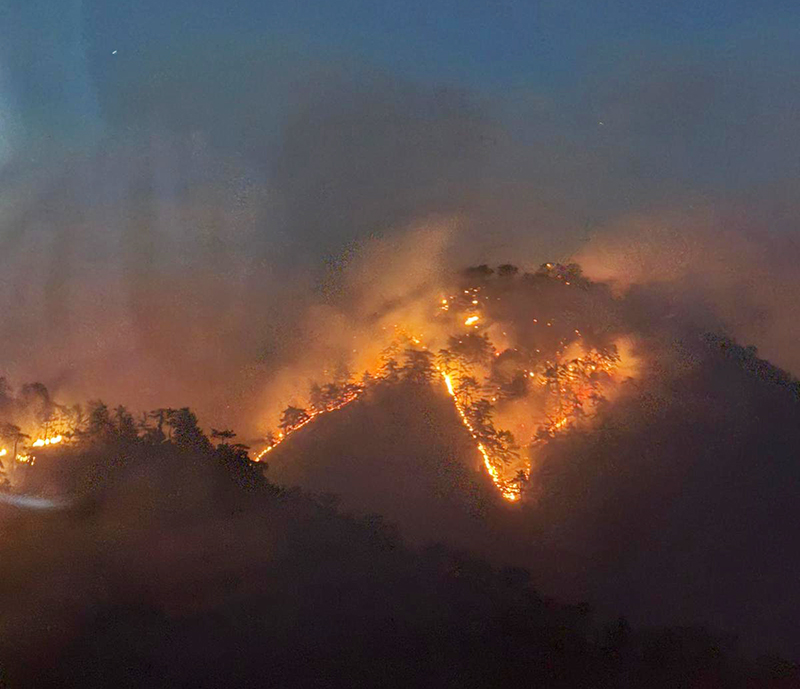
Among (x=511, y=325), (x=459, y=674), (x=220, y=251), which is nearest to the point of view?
(x=459, y=674)

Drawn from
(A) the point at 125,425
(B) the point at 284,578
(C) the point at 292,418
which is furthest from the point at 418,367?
(A) the point at 125,425

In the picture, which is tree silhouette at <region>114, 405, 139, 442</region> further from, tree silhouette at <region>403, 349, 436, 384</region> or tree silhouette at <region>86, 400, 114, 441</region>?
tree silhouette at <region>403, 349, 436, 384</region>

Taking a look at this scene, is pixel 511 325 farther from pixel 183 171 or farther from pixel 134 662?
pixel 134 662

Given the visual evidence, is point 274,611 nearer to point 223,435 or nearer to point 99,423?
point 223,435

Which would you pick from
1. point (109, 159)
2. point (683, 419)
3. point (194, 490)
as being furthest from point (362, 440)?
point (109, 159)

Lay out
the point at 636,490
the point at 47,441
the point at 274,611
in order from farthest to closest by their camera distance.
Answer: the point at 47,441 → the point at 636,490 → the point at 274,611
